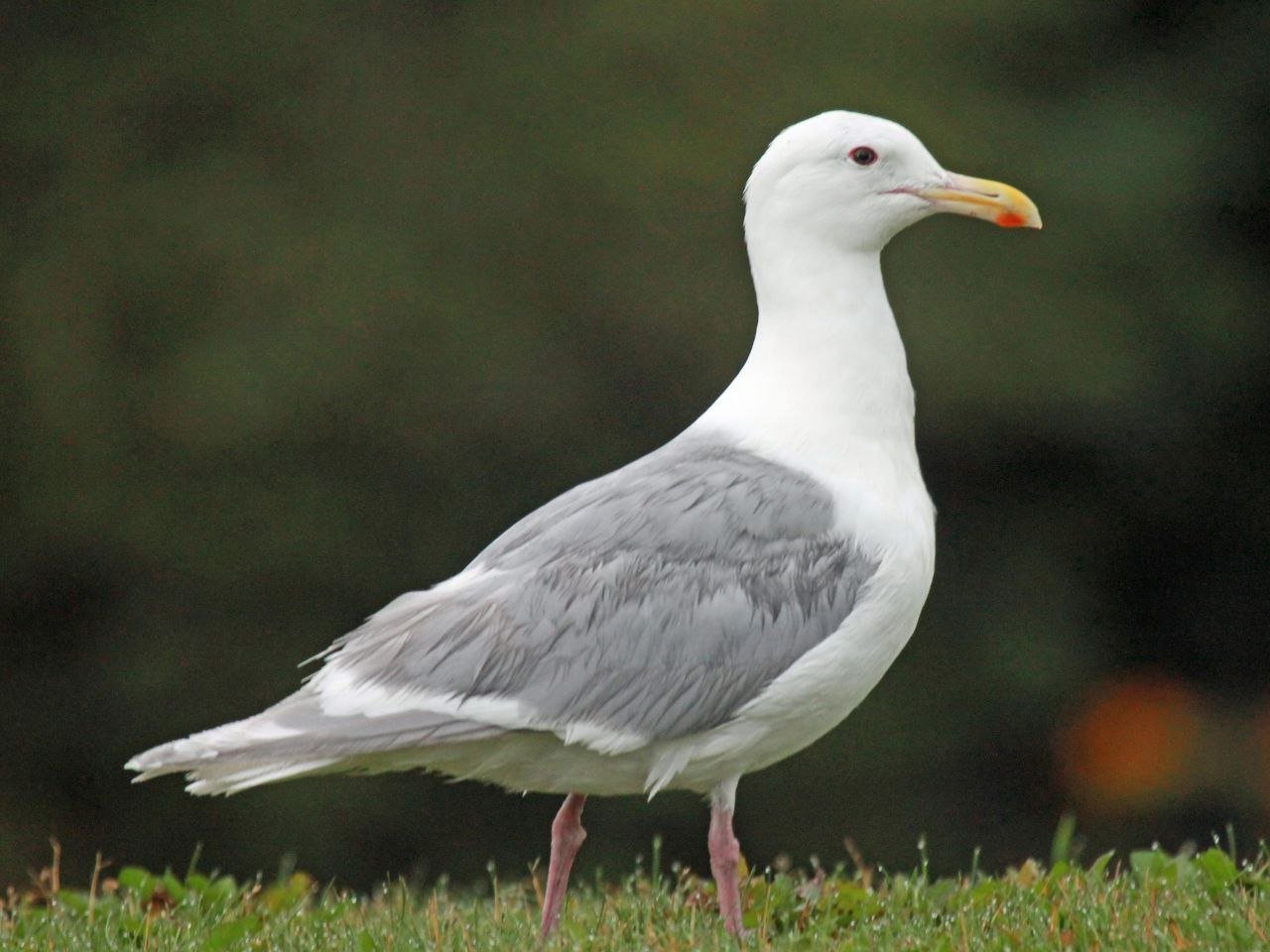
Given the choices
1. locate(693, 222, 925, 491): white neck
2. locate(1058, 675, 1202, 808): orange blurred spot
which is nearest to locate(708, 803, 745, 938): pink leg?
locate(693, 222, 925, 491): white neck

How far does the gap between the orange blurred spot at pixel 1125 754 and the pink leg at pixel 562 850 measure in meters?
6.43

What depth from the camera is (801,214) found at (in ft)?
17.6

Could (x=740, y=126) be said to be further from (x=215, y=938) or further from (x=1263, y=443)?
(x=215, y=938)

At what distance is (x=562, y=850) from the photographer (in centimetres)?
515

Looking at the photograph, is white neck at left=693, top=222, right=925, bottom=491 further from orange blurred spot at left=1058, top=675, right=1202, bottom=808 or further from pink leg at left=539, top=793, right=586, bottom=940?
orange blurred spot at left=1058, top=675, right=1202, bottom=808

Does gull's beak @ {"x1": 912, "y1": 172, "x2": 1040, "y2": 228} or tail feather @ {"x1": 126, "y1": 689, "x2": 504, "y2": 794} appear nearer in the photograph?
tail feather @ {"x1": 126, "y1": 689, "x2": 504, "y2": 794}

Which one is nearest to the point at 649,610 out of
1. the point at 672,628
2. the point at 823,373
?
the point at 672,628

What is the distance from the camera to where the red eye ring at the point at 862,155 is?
5352 mm

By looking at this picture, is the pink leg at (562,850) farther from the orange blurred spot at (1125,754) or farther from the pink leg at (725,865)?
the orange blurred spot at (1125,754)

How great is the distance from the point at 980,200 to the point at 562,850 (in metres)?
1.93

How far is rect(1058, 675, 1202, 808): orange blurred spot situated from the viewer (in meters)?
11.1

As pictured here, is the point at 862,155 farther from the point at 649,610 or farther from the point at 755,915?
the point at 755,915

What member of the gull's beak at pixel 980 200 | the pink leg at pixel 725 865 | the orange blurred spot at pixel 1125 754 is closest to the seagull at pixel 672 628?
the pink leg at pixel 725 865

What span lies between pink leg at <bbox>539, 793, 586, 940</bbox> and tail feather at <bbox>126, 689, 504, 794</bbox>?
1.71ft
